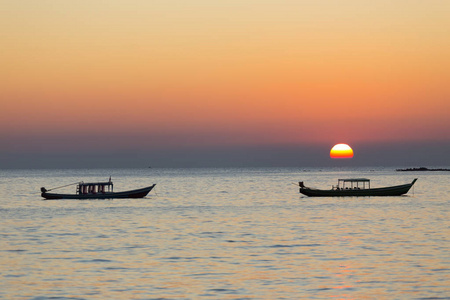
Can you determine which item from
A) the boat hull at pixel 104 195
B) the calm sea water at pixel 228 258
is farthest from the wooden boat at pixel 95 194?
the calm sea water at pixel 228 258

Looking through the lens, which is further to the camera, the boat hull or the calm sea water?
the boat hull


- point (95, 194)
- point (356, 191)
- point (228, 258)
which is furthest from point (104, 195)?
point (228, 258)

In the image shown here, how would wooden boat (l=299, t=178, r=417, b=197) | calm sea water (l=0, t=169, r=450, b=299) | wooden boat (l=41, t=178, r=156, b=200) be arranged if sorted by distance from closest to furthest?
calm sea water (l=0, t=169, r=450, b=299) < wooden boat (l=41, t=178, r=156, b=200) < wooden boat (l=299, t=178, r=417, b=197)

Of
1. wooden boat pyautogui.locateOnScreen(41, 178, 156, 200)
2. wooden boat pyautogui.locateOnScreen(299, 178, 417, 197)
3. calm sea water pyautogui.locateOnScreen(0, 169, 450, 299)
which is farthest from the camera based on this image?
wooden boat pyautogui.locateOnScreen(299, 178, 417, 197)

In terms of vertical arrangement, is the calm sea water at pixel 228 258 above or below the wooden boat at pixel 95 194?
below

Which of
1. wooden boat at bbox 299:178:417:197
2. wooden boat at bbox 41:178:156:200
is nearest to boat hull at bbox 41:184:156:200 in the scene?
wooden boat at bbox 41:178:156:200

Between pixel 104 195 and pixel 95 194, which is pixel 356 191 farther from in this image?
pixel 95 194

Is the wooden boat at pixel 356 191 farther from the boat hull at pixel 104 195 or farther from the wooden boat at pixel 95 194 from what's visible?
the wooden boat at pixel 95 194

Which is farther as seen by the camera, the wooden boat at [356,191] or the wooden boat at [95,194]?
the wooden boat at [356,191]

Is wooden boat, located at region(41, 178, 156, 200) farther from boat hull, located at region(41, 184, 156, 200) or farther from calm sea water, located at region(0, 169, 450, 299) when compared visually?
calm sea water, located at region(0, 169, 450, 299)

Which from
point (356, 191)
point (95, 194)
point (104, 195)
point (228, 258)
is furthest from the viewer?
point (356, 191)

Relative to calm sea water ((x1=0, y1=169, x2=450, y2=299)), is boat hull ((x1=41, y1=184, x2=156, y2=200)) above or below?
above

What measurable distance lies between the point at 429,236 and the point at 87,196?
59.0m

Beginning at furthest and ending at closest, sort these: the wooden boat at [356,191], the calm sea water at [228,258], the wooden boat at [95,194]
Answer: the wooden boat at [356,191] → the wooden boat at [95,194] → the calm sea water at [228,258]
